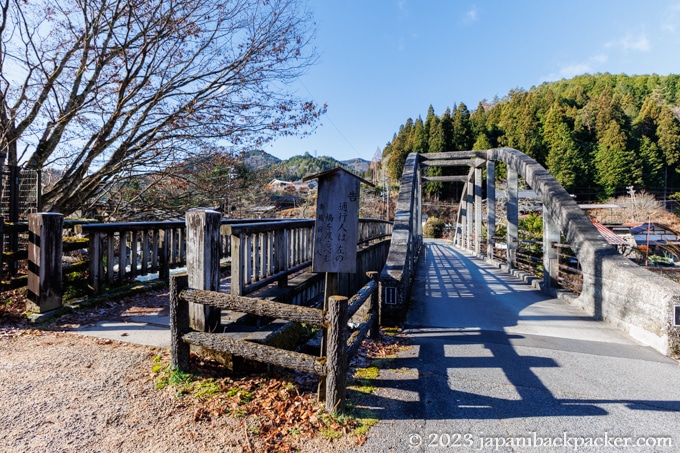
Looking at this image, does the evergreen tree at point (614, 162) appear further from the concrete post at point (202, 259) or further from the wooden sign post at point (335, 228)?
the concrete post at point (202, 259)

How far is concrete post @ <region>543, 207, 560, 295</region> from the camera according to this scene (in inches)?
257

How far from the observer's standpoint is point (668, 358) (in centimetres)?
330

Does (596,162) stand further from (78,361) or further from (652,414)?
(78,361)

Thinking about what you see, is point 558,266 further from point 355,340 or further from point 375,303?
point 355,340

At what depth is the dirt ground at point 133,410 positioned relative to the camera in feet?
6.07

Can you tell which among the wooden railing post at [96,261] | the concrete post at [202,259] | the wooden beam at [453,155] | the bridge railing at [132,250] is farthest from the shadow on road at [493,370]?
the wooden beam at [453,155]

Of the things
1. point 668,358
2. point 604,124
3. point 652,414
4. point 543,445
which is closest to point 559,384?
point 652,414

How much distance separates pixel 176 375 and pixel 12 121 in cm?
631

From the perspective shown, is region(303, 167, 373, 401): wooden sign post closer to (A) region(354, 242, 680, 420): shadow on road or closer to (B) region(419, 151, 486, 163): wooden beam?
(A) region(354, 242, 680, 420): shadow on road

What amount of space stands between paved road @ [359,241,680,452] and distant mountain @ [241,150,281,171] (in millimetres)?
5962

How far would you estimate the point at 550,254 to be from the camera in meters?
6.57

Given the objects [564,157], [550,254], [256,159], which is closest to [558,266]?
[550,254]

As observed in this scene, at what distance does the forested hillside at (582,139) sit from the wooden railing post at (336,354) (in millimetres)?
41530

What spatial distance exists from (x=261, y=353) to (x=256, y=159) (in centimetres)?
802
